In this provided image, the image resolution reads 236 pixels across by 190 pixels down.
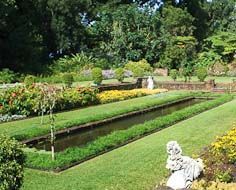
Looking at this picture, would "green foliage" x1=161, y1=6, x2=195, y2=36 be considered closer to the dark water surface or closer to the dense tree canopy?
the dense tree canopy

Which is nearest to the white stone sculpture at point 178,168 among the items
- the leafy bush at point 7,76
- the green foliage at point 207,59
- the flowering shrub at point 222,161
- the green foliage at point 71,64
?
the flowering shrub at point 222,161

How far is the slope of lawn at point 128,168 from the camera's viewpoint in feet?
23.7

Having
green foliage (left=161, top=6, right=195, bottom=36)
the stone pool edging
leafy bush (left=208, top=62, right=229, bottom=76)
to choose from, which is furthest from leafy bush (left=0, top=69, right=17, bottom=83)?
green foliage (left=161, top=6, right=195, bottom=36)

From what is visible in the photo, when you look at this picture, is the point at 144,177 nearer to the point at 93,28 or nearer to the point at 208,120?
the point at 208,120

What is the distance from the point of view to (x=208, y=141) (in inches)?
412

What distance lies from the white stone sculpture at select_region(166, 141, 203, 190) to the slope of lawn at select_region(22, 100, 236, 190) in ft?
1.93

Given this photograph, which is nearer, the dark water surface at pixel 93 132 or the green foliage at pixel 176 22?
the dark water surface at pixel 93 132

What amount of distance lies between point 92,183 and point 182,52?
106ft

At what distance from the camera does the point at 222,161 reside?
25.0 feet

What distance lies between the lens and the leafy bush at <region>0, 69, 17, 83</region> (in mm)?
29388

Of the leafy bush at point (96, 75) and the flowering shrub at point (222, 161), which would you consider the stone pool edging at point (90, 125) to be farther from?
the leafy bush at point (96, 75)

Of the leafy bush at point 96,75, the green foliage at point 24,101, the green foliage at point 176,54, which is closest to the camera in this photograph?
the green foliage at point 24,101

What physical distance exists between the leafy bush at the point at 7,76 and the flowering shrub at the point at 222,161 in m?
23.1

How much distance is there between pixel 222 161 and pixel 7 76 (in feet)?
79.9
